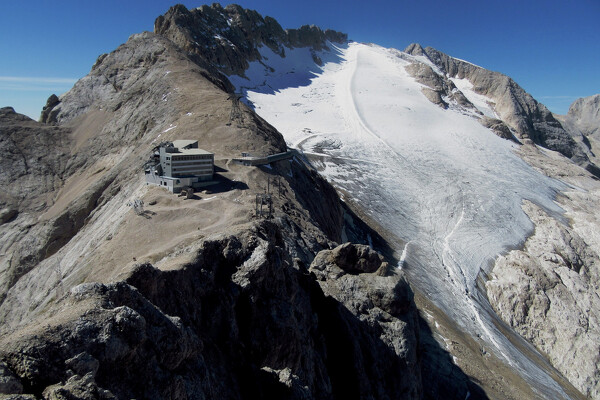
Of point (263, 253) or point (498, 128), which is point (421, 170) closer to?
point (498, 128)

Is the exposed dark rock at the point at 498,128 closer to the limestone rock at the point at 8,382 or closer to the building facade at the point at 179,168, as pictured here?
the building facade at the point at 179,168

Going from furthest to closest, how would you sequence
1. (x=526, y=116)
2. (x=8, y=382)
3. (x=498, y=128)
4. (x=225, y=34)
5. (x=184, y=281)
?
(x=526, y=116) → (x=225, y=34) → (x=498, y=128) → (x=184, y=281) → (x=8, y=382)

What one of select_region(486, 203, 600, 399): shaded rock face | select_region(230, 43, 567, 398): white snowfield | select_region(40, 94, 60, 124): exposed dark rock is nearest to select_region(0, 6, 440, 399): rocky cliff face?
select_region(40, 94, 60, 124): exposed dark rock

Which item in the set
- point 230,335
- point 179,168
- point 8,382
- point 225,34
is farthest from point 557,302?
point 225,34

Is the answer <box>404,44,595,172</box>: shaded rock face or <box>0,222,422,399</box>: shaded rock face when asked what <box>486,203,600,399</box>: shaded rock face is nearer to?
<box>0,222,422,399</box>: shaded rock face

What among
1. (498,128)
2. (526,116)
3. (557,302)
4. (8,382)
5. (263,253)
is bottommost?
(557,302)

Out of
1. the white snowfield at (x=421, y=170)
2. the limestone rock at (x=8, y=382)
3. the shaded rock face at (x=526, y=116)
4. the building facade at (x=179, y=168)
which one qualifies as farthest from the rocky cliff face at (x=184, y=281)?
the shaded rock face at (x=526, y=116)
